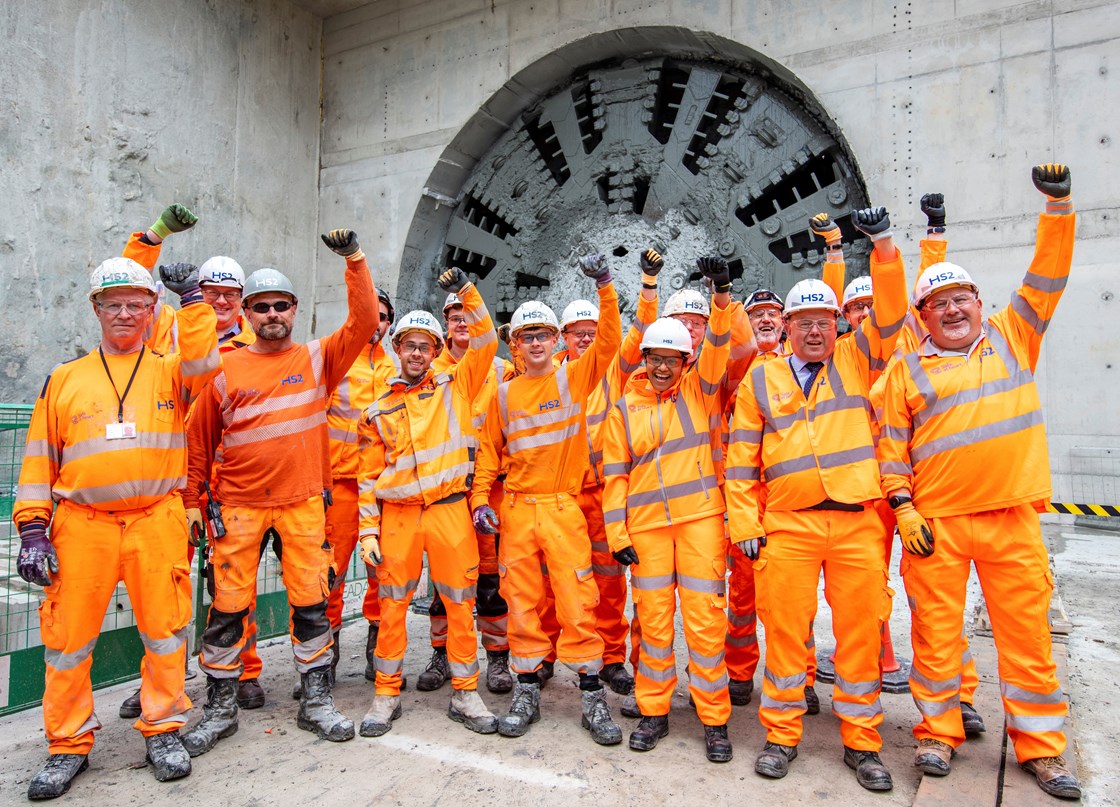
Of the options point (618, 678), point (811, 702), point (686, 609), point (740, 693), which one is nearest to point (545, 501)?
point (686, 609)

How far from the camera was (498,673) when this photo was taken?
3.70 metres

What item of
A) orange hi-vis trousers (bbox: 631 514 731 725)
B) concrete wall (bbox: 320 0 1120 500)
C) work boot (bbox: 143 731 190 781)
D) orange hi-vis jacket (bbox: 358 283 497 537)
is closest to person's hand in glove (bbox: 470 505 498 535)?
orange hi-vis jacket (bbox: 358 283 497 537)

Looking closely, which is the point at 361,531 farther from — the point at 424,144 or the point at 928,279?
the point at 424,144

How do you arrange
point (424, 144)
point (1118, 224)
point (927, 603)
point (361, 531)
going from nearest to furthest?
point (927, 603)
point (361, 531)
point (1118, 224)
point (424, 144)

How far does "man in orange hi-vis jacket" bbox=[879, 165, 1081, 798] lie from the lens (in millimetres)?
2568

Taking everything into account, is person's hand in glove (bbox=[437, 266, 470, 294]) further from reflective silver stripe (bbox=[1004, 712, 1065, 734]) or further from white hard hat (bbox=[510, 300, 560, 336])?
reflective silver stripe (bbox=[1004, 712, 1065, 734])

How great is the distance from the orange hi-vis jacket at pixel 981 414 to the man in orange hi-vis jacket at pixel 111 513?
270 centimetres

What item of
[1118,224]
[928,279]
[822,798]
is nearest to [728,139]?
[1118,224]

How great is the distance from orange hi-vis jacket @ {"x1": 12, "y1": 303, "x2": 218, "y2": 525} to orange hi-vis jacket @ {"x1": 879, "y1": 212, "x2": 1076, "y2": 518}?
106 inches

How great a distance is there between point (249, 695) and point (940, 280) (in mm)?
3467

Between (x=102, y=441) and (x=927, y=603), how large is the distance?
3.06 m

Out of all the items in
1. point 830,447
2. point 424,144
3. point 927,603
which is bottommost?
point 927,603

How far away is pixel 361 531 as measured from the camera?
11.0 feet

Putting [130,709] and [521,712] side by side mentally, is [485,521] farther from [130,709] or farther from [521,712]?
[130,709]
